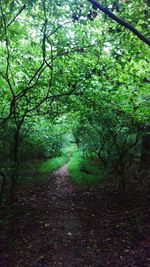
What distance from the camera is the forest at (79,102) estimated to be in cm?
458

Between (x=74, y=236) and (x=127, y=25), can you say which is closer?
(x=127, y=25)

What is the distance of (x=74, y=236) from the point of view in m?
6.71

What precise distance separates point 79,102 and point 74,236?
13.9ft

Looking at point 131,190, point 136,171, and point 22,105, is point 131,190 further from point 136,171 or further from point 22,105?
point 22,105

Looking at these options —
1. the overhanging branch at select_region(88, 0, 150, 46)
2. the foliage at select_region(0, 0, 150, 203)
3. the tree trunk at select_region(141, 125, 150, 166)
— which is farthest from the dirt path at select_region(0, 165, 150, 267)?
the overhanging branch at select_region(88, 0, 150, 46)

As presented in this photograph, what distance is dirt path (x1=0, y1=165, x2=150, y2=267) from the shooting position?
5.56m

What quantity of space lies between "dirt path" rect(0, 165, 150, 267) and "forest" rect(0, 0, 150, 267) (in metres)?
0.02

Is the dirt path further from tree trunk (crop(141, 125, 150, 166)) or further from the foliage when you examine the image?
tree trunk (crop(141, 125, 150, 166))

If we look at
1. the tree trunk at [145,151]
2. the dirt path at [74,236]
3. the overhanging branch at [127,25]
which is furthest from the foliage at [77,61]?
the dirt path at [74,236]

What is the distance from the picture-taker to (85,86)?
6.89 metres

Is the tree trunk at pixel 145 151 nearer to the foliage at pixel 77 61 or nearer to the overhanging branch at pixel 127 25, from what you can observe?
the foliage at pixel 77 61

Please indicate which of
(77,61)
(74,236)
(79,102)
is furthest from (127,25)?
(79,102)

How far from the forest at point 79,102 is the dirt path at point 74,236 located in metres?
0.02

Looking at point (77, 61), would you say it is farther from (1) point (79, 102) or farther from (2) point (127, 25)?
(2) point (127, 25)
